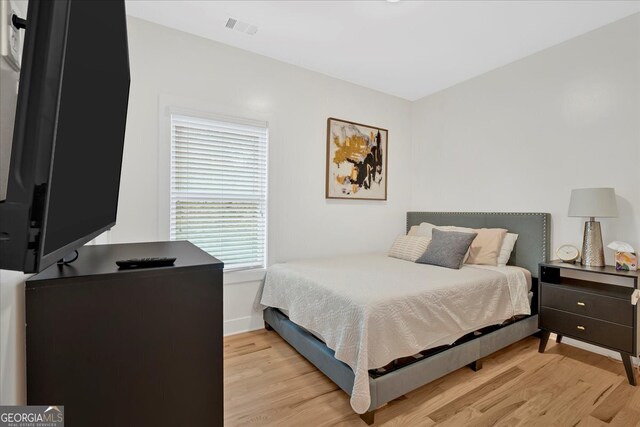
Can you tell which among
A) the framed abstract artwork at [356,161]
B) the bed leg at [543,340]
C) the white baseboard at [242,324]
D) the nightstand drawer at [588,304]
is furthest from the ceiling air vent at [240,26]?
the bed leg at [543,340]

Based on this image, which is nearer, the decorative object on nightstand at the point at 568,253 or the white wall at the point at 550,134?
the white wall at the point at 550,134

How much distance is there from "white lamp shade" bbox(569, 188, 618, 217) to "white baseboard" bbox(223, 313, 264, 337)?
9.63 feet

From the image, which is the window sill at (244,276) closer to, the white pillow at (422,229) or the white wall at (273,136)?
the white wall at (273,136)

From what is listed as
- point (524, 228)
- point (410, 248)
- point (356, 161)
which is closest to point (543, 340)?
point (524, 228)

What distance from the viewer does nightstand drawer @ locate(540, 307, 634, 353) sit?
212 centimetres

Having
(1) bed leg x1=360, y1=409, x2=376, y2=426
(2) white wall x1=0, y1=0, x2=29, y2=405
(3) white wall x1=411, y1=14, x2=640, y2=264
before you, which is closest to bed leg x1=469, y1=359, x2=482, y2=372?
(1) bed leg x1=360, y1=409, x2=376, y2=426

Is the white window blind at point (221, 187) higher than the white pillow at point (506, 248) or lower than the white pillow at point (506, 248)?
higher

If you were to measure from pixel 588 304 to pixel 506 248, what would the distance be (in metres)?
0.83

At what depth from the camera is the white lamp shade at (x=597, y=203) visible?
2.31 metres

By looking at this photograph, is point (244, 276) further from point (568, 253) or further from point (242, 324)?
point (568, 253)

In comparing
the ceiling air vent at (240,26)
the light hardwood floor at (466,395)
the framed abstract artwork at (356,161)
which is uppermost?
the ceiling air vent at (240,26)

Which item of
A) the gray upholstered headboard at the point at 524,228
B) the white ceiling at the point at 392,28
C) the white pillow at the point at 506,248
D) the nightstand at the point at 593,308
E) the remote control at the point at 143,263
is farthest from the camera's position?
the white pillow at the point at 506,248

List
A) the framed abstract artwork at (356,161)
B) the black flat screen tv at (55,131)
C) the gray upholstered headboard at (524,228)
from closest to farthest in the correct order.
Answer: the black flat screen tv at (55,131) → the gray upholstered headboard at (524,228) → the framed abstract artwork at (356,161)

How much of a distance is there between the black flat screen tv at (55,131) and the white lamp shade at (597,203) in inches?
121
